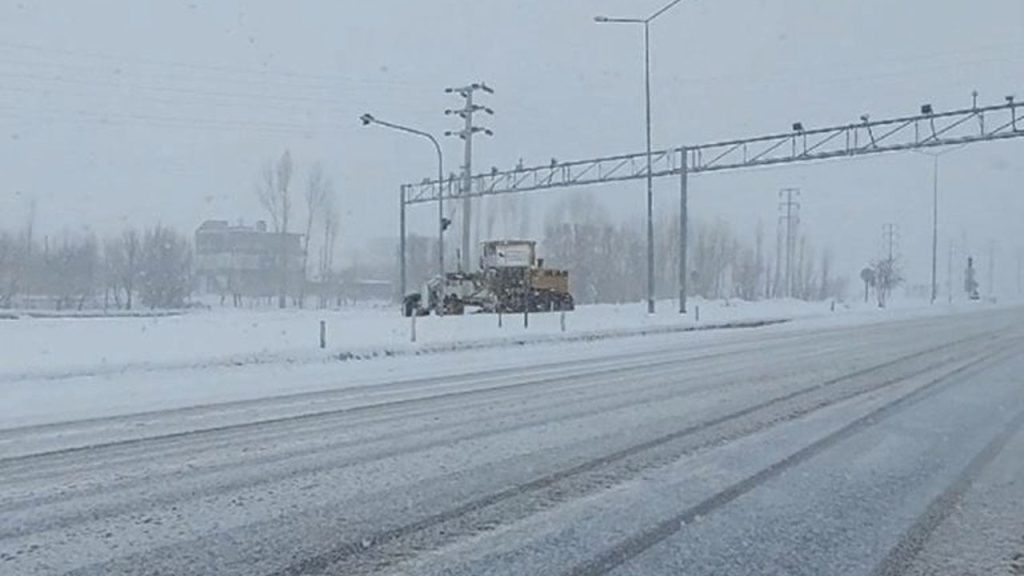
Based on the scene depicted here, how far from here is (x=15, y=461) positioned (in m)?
9.29

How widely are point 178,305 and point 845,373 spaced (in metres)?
66.5

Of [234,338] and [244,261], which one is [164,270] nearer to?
[244,261]

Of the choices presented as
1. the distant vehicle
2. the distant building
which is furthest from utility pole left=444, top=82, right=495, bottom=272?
the distant building

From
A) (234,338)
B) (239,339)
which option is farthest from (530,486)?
(234,338)

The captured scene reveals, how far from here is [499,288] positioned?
164 ft

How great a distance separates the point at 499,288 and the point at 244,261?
4779 centimetres

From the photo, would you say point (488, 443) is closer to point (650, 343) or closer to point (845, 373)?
point (845, 373)

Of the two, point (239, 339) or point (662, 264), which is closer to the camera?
point (239, 339)

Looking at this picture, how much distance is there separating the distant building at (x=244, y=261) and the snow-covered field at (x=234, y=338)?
4507 centimetres

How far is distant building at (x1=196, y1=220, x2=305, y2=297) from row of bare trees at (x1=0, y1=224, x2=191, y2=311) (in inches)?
217

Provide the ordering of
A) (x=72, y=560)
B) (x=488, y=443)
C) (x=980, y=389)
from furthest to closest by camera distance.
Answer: (x=980, y=389), (x=488, y=443), (x=72, y=560)

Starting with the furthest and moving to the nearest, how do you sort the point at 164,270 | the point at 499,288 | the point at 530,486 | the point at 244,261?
the point at 244,261 < the point at 164,270 < the point at 499,288 < the point at 530,486

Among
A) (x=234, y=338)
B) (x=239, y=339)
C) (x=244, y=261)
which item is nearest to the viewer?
(x=239, y=339)

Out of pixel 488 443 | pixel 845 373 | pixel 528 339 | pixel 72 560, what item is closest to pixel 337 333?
pixel 528 339
